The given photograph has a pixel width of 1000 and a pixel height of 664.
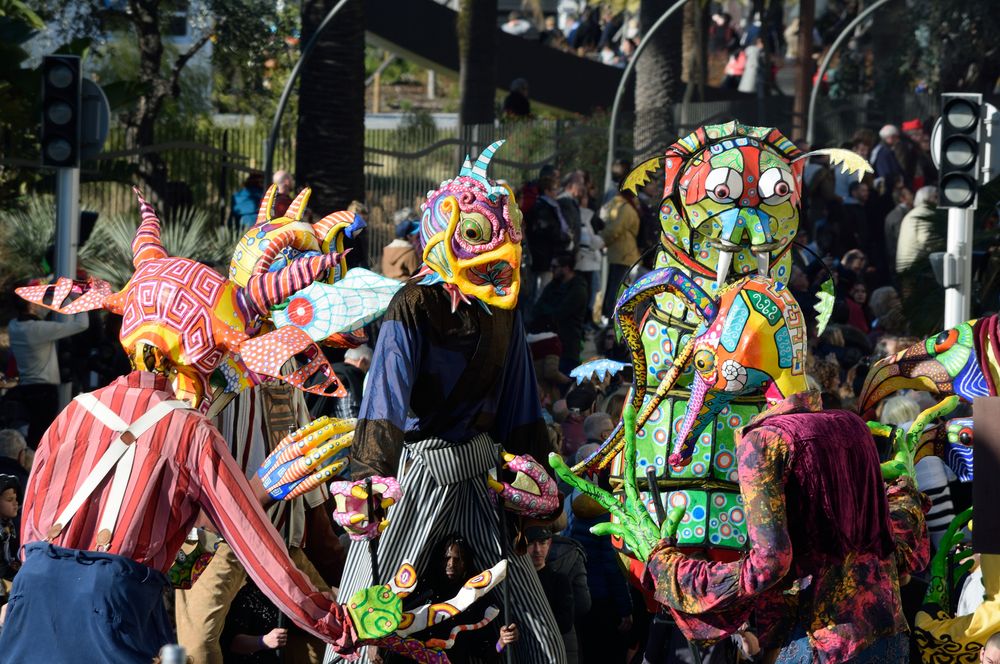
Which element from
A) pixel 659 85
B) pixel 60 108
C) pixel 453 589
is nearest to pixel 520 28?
pixel 659 85

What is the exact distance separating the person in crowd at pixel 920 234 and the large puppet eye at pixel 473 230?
27.4 ft

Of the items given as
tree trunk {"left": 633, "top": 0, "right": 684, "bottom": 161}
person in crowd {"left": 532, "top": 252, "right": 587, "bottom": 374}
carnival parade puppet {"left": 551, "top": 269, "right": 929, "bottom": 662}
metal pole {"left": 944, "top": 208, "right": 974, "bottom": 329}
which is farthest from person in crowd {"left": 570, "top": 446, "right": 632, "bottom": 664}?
tree trunk {"left": 633, "top": 0, "right": 684, "bottom": 161}

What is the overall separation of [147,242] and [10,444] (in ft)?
9.44

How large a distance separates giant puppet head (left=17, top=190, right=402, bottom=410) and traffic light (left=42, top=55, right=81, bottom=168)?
4756mm

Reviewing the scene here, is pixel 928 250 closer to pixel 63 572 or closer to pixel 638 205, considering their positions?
pixel 638 205

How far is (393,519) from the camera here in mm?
6219

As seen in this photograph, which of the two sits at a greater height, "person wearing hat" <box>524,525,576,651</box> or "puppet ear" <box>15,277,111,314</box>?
"puppet ear" <box>15,277,111,314</box>

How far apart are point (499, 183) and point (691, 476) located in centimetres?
140

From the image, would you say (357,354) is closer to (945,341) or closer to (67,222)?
(67,222)

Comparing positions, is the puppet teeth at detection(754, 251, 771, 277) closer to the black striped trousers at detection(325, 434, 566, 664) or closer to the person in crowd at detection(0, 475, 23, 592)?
the black striped trousers at detection(325, 434, 566, 664)

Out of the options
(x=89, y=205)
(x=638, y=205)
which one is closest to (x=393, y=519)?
(x=638, y=205)

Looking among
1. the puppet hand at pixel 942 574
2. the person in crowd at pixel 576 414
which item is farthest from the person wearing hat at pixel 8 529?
the puppet hand at pixel 942 574

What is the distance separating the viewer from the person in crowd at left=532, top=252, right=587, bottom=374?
534 inches

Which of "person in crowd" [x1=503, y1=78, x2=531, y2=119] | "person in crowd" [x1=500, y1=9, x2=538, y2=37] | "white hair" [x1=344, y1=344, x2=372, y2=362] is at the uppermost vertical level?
"person in crowd" [x1=500, y1=9, x2=538, y2=37]
